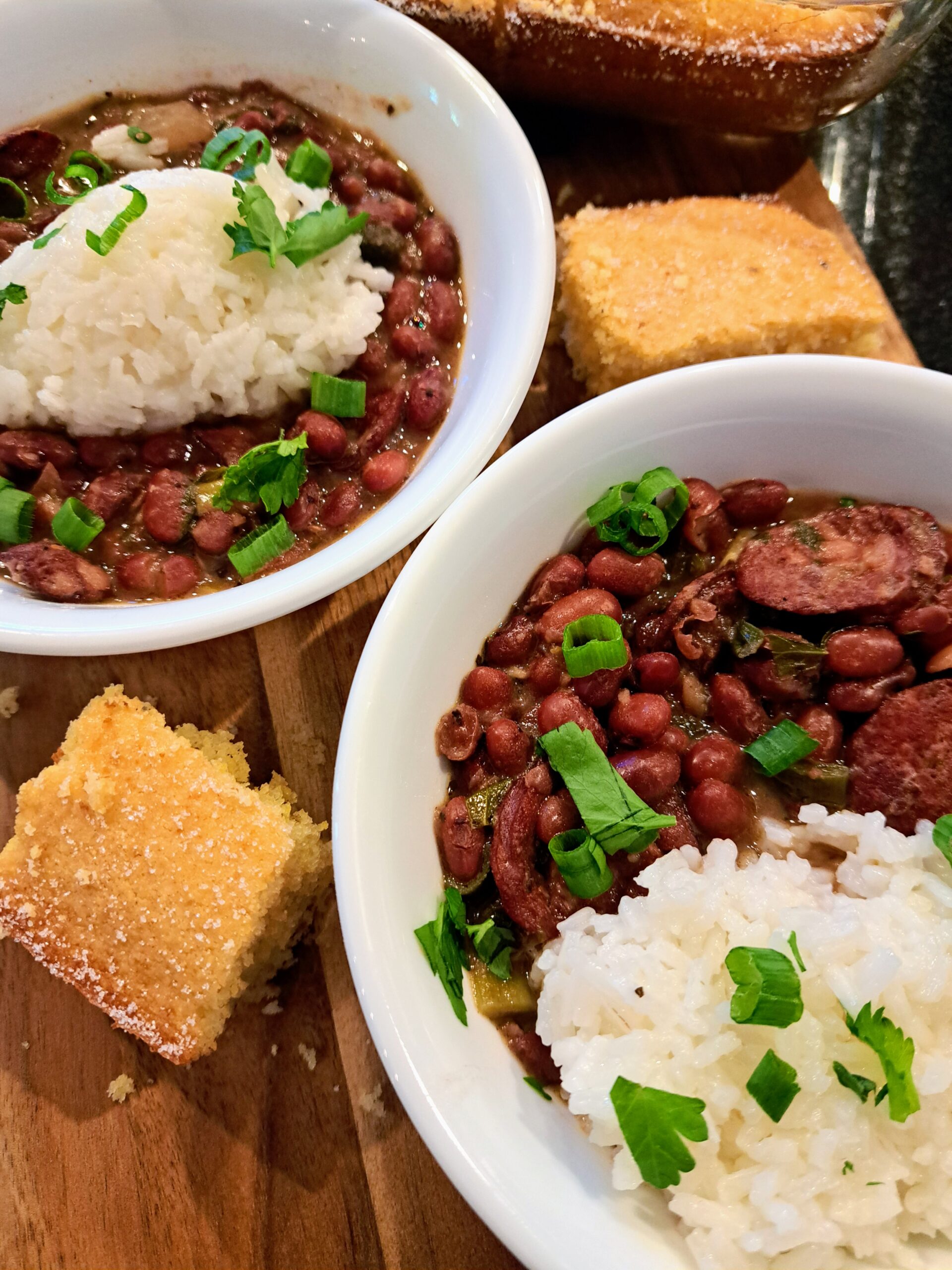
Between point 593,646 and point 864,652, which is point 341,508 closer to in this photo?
point 593,646

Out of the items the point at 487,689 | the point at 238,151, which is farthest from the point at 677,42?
the point at 487,689

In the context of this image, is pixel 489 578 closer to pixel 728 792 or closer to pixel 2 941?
pixel 728 792

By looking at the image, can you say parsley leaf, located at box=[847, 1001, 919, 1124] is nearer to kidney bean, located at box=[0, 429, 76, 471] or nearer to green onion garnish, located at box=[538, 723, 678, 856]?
green onion garnish, located at box=[538, 723, 678, 856]

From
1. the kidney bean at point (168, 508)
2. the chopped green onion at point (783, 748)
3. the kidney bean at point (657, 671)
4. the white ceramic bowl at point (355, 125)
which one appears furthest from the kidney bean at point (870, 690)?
the kidney bean at point (168, 508)

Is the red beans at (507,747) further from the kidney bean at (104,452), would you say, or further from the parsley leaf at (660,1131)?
the kidney bean at (104,452)

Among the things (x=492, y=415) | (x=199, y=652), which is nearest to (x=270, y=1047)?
(x=199, y=652)

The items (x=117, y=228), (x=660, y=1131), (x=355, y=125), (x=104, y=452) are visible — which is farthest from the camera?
(x=355, y=125)
